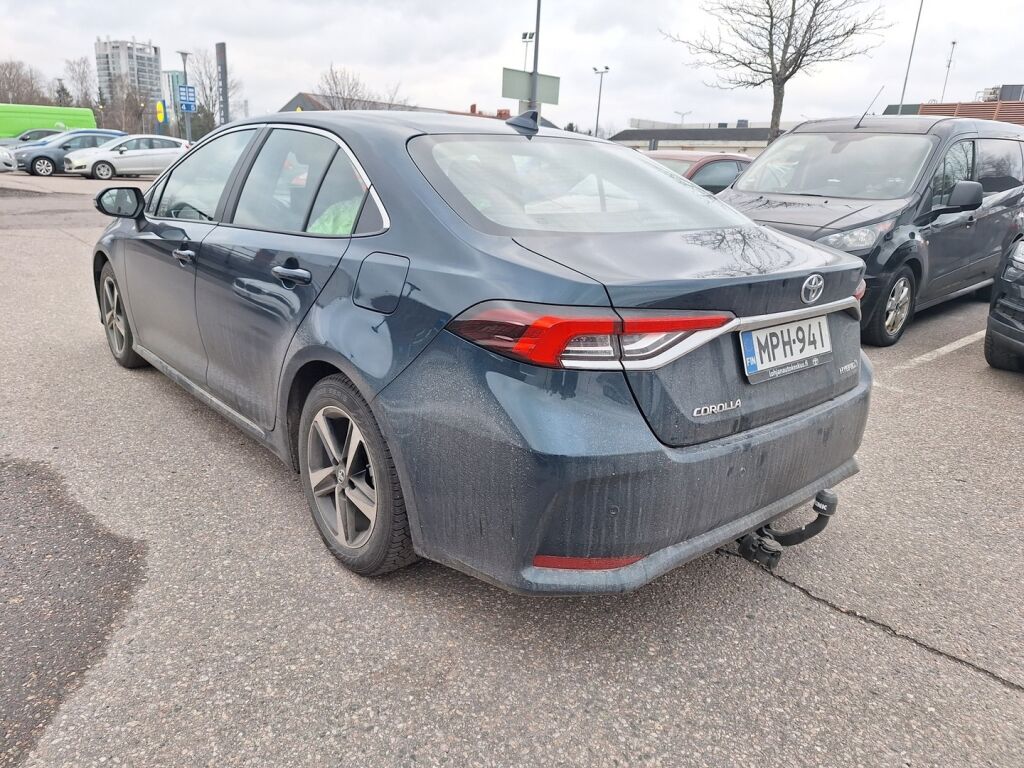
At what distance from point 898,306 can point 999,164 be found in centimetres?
247

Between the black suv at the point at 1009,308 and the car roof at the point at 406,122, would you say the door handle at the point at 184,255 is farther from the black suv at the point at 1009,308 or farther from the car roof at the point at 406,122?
the black suv at the point at 1009,308

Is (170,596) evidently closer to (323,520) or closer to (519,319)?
(323,520)

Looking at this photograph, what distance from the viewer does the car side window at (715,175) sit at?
9148 mm

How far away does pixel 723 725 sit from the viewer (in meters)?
2.00

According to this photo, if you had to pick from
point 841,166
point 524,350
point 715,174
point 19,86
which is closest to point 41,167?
point 715,174

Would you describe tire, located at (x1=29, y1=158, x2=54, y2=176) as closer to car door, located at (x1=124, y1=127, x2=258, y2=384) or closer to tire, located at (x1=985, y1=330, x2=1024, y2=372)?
car door, located at (x1=124, y1=127, x2=258, y2=384)

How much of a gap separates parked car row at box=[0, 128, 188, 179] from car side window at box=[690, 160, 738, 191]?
62.1 ft

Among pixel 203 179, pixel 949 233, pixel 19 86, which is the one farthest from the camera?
pixel 19 86

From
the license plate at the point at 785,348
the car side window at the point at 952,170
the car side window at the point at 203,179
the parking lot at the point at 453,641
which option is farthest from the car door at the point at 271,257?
the car side window at the point at 952,170

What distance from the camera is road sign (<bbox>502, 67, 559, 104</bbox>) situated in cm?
1970

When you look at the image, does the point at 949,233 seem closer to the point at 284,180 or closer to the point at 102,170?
the point at 284,180

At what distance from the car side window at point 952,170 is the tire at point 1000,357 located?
4.55 feet

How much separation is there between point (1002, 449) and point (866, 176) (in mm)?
3159

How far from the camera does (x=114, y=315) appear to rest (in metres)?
4.70
